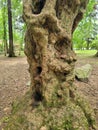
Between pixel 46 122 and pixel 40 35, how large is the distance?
4.56ft

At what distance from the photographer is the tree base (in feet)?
11.1

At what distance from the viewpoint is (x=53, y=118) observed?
343cm

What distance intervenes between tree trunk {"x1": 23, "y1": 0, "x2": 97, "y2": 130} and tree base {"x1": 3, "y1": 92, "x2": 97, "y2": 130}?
0.04 metres

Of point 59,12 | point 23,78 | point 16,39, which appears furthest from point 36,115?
point 16,39

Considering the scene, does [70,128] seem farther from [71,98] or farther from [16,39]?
[16,39]

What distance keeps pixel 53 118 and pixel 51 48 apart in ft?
3.72

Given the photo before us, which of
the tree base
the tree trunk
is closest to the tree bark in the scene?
the tree trunk

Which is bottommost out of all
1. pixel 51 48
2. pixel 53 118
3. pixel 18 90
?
pixel 18 90

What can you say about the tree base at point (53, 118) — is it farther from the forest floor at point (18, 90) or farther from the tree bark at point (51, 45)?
the forest floor at point (18, 90)

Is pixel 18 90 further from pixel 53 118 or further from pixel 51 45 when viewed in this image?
pixel 51 45

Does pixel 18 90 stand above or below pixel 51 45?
below

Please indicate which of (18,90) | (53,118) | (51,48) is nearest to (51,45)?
(51,48)

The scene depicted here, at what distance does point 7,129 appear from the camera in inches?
146

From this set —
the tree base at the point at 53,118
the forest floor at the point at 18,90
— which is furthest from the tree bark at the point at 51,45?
the forest floor at the point at 18,90
